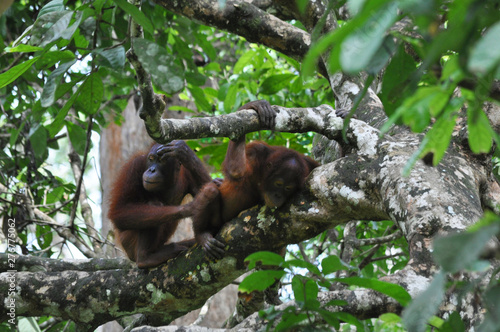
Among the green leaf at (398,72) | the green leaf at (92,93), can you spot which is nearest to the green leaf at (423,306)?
the green leaf at (398,72)

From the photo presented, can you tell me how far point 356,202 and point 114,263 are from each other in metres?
1.94

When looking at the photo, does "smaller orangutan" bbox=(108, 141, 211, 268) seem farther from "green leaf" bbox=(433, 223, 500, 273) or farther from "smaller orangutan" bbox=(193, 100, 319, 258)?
"green leaf" bbox=(433, 223, 500, 273)

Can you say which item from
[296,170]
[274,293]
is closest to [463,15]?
[296,170]

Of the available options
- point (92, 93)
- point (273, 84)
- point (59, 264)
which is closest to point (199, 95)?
point (273, 84)

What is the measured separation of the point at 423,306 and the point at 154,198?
11.9 ft

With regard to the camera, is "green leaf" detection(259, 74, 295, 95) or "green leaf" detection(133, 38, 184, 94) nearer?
"green leaf" detection(133, 38, 184, 94)

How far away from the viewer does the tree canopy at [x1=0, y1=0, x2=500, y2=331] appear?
913 mm

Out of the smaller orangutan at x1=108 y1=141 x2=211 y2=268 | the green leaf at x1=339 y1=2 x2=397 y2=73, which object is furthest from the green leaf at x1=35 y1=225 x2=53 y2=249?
the green leaf at x1=339 y1=2 x2=397 y2=73

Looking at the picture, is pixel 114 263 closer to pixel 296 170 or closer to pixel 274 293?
pixel 274 293

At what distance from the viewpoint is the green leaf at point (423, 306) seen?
35.6 inches

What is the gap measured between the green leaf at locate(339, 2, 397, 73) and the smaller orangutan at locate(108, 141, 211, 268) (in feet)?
9.59

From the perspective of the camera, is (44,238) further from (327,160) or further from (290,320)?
(290,320)

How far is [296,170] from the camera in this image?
137 inches

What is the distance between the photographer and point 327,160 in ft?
13.1
